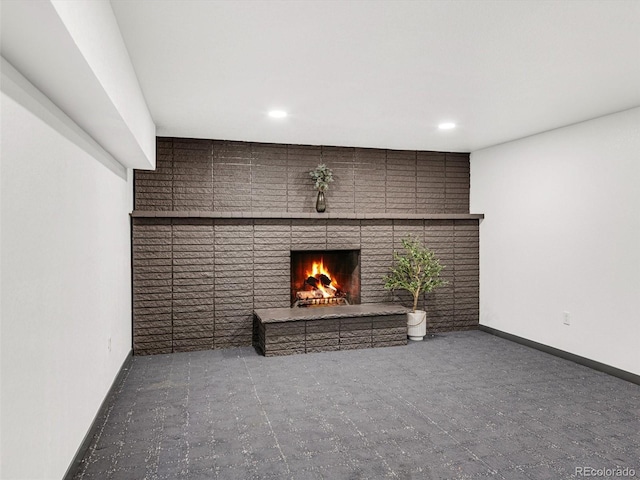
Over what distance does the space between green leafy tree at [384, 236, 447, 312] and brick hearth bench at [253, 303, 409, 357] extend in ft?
0.99

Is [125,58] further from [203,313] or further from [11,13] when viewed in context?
[203,313]

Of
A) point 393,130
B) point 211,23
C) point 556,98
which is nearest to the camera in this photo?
point 211,23

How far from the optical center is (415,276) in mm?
5648

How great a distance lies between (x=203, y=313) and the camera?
5199 millimetres

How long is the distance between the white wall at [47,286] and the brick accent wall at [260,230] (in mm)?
1613

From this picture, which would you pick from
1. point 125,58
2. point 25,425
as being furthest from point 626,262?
point 25,425

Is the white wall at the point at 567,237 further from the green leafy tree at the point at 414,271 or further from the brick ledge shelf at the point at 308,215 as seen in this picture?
the green leafy tree at the point at 414,271

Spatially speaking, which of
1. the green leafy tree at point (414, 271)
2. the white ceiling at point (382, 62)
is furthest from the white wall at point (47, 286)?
the green leafy tree at point (414, 271)

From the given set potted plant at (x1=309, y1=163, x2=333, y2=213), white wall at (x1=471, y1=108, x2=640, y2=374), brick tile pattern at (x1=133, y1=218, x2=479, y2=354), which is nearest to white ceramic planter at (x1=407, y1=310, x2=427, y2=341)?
brick tile pattern at (x1=133, y1=218, x2=479, y2=354)

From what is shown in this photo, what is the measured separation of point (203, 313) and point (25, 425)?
135 inches

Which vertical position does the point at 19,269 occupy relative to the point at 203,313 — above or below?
above

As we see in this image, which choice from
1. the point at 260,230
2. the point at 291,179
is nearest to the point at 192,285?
the point at 260,230

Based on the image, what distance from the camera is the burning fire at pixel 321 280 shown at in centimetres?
604

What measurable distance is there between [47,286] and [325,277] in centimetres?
425
